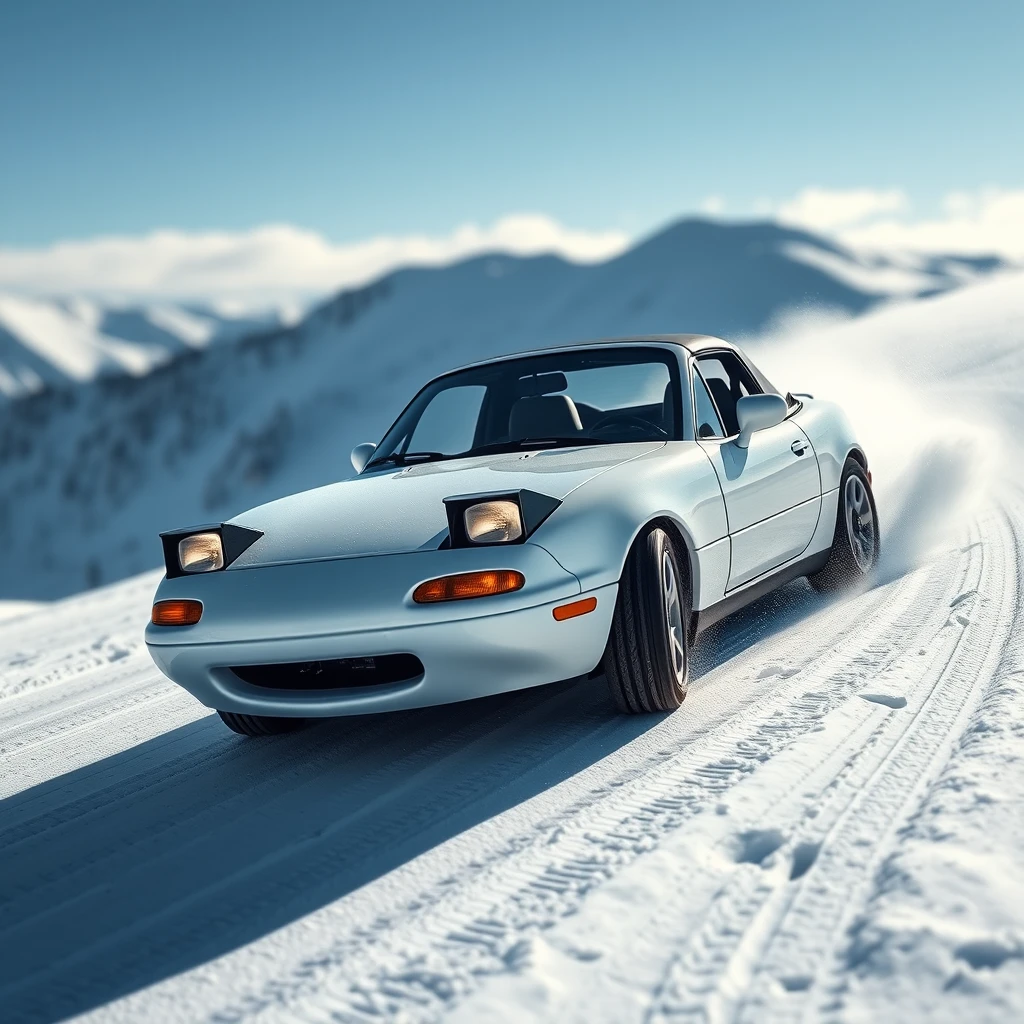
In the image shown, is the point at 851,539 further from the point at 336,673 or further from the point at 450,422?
the point at 336,673

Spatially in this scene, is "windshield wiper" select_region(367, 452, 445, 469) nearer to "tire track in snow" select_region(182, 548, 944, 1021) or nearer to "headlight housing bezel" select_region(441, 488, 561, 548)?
"headlight housing bezel" select_region(441, 488, 561, 548)

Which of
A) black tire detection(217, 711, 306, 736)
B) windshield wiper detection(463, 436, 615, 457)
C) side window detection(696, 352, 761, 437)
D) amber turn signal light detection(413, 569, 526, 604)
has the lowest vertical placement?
black tire detection(217, 711, 306, 736)

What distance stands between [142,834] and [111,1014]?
1182mm

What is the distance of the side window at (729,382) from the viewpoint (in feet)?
18.4

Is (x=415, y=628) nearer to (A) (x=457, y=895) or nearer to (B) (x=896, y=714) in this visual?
(A) (x=457, y=895)

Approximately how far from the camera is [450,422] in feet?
18.2

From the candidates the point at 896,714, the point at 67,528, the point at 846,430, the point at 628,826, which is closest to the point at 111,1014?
the point at 628,826

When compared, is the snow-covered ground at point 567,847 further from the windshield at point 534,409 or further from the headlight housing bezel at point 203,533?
the windshield at point 534,409

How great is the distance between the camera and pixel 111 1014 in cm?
241

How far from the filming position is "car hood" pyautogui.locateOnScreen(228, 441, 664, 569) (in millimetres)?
3924

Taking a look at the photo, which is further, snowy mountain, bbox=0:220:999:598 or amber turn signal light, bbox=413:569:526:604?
snowy mountain, bbox=0:220:999:598

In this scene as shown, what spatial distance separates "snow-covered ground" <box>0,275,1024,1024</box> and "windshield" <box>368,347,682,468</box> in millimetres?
1051

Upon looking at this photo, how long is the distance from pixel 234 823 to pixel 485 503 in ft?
4.02

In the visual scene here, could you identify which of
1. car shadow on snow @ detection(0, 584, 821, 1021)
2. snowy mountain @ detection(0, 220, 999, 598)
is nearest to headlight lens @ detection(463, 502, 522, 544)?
car shadow on snow @ detection(0, 584, 821, 1021)
